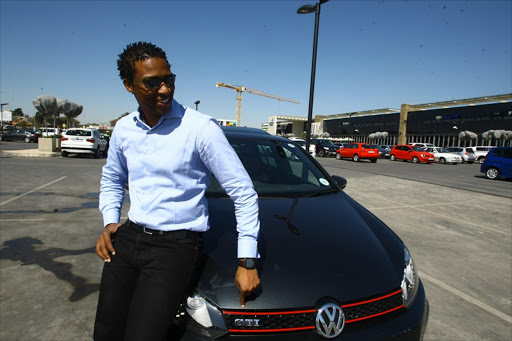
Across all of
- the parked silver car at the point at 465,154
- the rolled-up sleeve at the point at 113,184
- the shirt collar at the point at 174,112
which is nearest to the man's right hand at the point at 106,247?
the rolled-up sleeve at the point at 113,184

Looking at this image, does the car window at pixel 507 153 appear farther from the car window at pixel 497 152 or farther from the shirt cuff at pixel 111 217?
the shirt cuff at pixel 111 217

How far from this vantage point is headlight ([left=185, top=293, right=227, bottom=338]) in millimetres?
1377

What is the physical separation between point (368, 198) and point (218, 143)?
296 inches

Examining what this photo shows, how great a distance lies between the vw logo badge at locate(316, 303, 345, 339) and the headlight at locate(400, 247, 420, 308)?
48 cm

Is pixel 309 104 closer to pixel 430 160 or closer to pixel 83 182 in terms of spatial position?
pixel 83 182

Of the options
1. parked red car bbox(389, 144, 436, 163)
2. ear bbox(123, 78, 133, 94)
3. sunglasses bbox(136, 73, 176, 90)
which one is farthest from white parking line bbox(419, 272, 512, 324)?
parked red car bbox(389, 144, 436, 163)

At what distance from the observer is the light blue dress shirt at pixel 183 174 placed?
1.35 m

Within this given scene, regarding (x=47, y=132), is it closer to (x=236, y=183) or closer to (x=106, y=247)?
(x=106, y=247)

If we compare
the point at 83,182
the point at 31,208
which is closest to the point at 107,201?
the point at 31,208

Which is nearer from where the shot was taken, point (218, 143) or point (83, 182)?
point (218, 143)

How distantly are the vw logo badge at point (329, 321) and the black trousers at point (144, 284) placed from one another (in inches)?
23.5

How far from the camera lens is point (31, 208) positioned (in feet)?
19.3

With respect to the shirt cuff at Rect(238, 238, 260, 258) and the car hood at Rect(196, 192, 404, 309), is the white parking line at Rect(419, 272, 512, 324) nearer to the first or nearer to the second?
the car hood at Rect(196, 192, 404, 309)

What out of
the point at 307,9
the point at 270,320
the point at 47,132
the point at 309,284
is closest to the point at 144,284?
the point at 270,320
